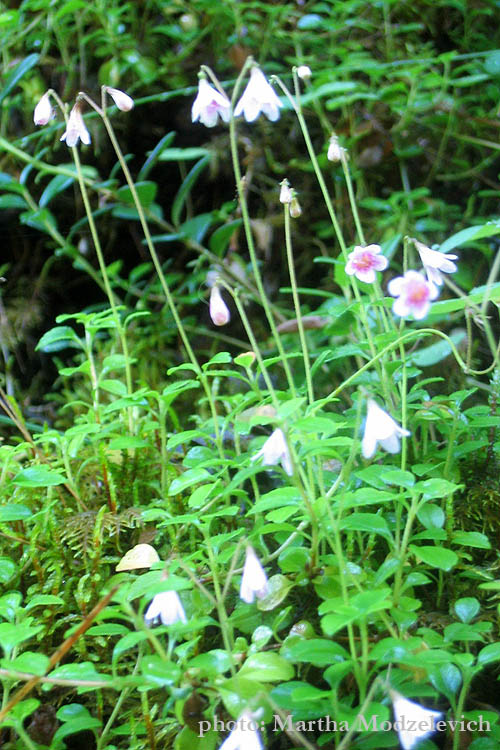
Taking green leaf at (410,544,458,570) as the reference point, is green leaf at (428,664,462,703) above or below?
below


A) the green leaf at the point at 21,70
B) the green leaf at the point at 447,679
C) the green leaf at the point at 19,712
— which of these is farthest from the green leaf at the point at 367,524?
the green leaf at the point at 21,70

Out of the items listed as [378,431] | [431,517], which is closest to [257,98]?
[378,431]

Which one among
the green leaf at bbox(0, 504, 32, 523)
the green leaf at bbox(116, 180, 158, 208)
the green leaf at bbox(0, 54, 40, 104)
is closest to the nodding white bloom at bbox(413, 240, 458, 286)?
the green leaf at bbox(0, 504, 32, 523)

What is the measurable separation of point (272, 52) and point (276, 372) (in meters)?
1.13

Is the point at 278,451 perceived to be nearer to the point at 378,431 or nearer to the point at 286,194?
the point at 378,431

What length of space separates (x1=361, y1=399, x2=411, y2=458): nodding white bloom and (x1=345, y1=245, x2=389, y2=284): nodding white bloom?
220mm

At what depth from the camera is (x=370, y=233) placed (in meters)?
2.00

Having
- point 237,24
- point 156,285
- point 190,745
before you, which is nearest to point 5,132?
point 156,285

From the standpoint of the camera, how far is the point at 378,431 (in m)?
0.72

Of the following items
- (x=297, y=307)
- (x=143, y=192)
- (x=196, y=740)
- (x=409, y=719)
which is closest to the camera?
(x=409, y=719)

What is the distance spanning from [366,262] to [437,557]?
39 cm

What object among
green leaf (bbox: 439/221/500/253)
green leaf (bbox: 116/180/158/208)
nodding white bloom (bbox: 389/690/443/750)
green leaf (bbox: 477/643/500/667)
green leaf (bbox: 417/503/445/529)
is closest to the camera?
nodding white bloom (bbox: 389/690/443/750)

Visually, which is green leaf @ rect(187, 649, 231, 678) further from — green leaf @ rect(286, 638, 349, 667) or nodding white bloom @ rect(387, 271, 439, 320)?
nodding white bloom @ rect(387, 271, 439, 320)

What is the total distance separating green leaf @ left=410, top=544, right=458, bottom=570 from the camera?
718mm
